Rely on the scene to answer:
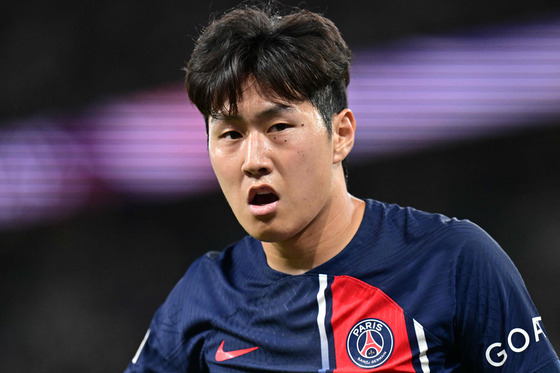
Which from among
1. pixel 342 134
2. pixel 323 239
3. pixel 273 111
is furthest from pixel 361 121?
pixel 273 111

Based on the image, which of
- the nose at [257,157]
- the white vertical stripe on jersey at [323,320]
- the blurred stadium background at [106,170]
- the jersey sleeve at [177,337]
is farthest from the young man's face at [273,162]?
the blurred stadium background at [106,170]

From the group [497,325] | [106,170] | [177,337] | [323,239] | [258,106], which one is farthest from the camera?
[106,170]

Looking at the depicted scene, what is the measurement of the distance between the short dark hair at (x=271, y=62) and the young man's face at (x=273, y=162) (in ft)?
0.11

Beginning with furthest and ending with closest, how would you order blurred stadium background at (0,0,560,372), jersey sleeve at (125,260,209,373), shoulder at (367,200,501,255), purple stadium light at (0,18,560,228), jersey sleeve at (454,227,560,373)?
blurred stadium background at (0,0,560,372), purple stadium light at (0,18,560,228), jersey sleeve at (125,260,209,373), shoulder at (367,200,501,255), jersey sleeve at (454,227,560,373)

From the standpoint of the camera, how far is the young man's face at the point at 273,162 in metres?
1.61

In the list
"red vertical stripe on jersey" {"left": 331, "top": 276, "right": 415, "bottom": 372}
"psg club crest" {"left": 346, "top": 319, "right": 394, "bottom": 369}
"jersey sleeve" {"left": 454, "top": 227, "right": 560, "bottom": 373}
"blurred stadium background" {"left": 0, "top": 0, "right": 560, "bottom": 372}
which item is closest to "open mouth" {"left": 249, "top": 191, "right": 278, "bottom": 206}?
"red vertical stripe on jersey" {"left": 331, "top": 276, "right": 415, "bottom": 372}

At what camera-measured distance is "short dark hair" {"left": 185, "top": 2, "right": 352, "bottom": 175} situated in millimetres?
1619

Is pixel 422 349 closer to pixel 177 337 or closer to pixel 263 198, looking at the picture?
pixel 263 198

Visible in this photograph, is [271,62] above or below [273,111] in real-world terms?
above

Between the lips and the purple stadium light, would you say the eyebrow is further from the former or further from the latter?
the purple stadium light

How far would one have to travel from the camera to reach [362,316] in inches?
64.2

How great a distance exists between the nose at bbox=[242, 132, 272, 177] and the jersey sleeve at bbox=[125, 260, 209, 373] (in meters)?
0.52

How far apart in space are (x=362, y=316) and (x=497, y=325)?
317 mm

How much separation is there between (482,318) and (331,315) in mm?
371
